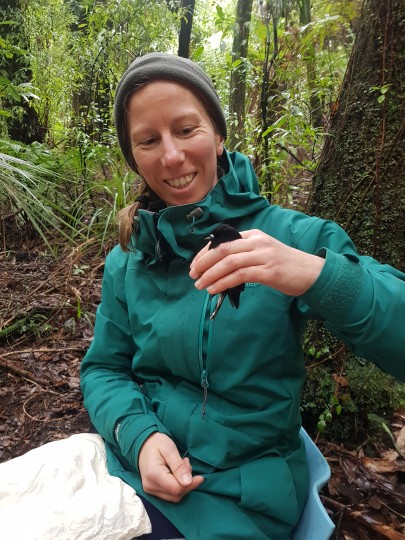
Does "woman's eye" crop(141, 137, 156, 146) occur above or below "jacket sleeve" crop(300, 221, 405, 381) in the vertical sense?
above

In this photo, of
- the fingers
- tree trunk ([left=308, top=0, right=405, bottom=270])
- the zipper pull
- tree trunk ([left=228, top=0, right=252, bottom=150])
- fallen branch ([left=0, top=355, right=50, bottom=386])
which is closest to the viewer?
the fingers

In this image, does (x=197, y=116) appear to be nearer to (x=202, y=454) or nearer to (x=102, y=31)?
(x=202, y=454)

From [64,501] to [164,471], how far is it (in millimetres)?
296

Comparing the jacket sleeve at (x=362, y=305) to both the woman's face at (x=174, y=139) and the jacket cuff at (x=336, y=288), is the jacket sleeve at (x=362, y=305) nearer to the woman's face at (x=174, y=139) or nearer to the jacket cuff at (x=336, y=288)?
the jacket cuff at (x=336, y=288)

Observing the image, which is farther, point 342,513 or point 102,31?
point 102,31

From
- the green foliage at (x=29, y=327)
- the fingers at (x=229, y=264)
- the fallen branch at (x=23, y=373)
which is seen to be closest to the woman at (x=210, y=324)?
the fingers at (x=229, y=264)

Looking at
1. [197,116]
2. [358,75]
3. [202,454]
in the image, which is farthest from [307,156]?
[202,454]

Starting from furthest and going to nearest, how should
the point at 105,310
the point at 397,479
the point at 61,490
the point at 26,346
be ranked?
the point at 26,346
the point at 397,479
the point at 105,310
the point at 61,490

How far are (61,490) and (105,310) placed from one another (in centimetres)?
66

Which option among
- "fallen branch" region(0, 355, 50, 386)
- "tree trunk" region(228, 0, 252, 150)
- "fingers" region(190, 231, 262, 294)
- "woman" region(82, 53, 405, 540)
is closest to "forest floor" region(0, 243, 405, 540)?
"fallen branch" region(0, 355, 50, 386)

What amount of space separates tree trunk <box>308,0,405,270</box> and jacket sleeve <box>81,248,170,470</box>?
115 cm

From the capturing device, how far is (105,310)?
1690 millimetres

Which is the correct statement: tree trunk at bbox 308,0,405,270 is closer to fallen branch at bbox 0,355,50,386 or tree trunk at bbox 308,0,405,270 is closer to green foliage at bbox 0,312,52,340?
fallen branch at bbox 0,355,50,386

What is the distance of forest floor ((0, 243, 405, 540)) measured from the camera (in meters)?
1.72
